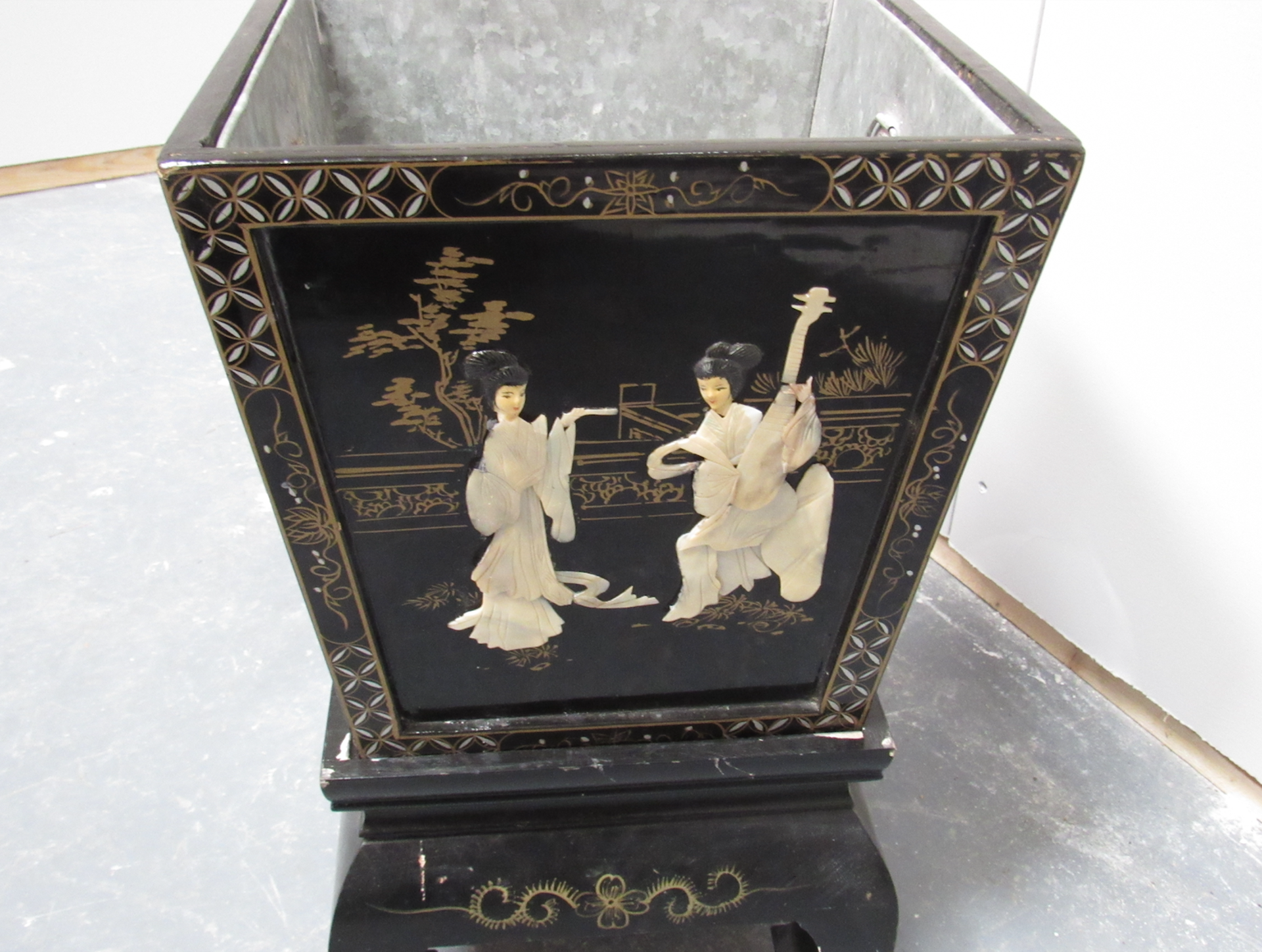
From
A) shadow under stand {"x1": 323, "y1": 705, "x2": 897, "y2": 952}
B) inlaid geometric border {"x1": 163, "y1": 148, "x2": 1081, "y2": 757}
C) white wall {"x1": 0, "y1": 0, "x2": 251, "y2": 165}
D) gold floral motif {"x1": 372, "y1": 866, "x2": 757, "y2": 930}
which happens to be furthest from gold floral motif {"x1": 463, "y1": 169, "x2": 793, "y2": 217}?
white wall {"x1": 0, "y1": 0, "x2": 251, "y2": 165}

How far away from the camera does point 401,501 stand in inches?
27.2

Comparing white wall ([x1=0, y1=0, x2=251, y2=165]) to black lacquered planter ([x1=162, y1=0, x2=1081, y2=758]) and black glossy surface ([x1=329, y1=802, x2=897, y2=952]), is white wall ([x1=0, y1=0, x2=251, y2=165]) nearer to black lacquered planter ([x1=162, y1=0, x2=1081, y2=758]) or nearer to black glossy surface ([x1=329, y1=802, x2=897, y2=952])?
black lacquered planter ([x1=162, y1=0, x2=1081, y2=758])

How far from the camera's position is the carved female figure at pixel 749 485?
65 centimetres

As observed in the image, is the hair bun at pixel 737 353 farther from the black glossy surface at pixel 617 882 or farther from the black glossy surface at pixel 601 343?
the black glossy surface at pixel 617 882

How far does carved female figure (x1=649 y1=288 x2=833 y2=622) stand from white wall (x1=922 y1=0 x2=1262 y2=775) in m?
0.56

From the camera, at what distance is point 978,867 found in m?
1.09

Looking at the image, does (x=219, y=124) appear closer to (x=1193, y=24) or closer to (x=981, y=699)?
(x=1193, y=24)

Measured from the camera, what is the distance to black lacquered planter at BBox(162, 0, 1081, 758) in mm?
549

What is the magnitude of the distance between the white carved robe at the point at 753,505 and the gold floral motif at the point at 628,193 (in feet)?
0.48

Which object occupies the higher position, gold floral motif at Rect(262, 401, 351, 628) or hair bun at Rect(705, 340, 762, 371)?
hair bun at Rect(705, 340, 762, 371)

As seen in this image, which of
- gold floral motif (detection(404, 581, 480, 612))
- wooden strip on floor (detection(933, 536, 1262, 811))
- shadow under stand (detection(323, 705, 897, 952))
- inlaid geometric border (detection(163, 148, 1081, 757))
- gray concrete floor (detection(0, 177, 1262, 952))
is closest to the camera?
inlaid geometric border (detection(163, 148, 1081, 757))

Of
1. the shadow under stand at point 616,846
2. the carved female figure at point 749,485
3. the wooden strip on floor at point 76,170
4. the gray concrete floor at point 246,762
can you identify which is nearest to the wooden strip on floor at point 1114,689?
the gray concrete floor at point 246,762

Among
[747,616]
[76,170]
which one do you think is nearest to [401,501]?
[747,616]

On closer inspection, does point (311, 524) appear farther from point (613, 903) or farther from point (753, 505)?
point (613, 903)
